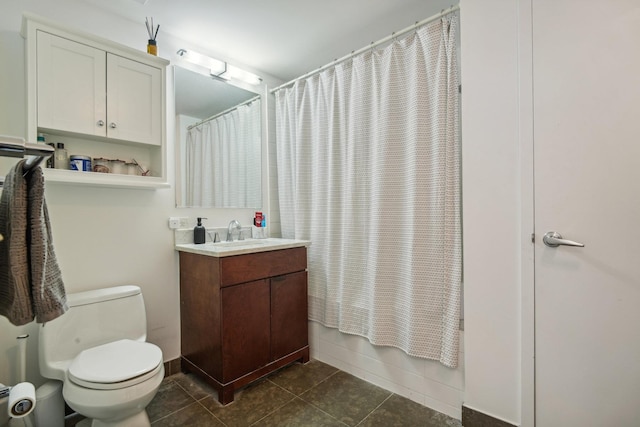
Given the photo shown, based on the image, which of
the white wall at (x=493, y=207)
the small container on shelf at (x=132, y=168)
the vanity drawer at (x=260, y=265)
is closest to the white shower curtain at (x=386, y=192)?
the white wall at (x=493, y=207)

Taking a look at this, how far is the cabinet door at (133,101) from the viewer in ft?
5.65

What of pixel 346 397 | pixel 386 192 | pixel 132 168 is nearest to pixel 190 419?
pixel 346 397

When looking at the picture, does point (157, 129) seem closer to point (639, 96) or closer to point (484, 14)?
point (484, 14)

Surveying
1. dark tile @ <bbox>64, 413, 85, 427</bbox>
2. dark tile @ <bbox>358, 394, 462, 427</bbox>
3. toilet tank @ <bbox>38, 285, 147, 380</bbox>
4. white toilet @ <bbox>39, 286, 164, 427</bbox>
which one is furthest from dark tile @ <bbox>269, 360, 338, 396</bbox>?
dark tile @ <bbox>64, 413, 85, 427</bbox>

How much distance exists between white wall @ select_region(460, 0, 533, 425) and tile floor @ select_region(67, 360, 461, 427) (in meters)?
0.39

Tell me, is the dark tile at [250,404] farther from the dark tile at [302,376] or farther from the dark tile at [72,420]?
the dark tile at [72,420]

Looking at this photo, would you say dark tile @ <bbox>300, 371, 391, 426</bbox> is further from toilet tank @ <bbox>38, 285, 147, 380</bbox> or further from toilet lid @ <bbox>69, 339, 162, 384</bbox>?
toilet tank @ <bbox>38, 285, 147, 380</bbox>

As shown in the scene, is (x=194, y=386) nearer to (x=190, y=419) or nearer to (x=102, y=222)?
(x=190, y=419)

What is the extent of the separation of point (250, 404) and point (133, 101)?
195 centimetres

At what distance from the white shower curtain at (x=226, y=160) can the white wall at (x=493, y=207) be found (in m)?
1.74

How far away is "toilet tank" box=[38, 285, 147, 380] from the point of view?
149cm

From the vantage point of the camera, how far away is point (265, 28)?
6.93ft

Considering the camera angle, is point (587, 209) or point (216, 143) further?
point (216, 143)

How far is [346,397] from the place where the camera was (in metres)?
1.87
